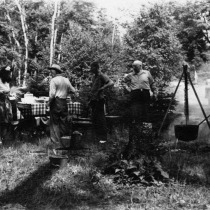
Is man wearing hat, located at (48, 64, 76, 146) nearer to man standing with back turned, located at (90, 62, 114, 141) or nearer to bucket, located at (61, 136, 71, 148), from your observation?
bucket, located at (61, 136, 71, 148)

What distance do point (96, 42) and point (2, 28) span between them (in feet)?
54.8

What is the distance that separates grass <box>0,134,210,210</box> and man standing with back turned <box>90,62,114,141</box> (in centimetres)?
156

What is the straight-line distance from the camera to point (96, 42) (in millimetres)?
23391

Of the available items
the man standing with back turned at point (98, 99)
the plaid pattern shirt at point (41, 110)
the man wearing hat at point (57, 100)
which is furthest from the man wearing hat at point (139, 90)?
the plaid pattern shirt at point (41, 110)

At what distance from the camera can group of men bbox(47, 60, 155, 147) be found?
7215mm

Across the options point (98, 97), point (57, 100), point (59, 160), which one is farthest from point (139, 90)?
point (59, 160)

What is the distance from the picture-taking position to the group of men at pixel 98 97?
721 centimetres

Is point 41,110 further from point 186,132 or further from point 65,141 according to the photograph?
point 186,132

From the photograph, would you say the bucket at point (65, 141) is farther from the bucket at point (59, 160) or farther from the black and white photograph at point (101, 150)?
the bucket at point (59, 160)

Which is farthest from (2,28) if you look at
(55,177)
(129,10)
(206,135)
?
(55,177)

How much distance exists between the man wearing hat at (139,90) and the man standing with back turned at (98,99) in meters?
0.53

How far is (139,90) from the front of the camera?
783 cm

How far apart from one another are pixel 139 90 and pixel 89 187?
341cm

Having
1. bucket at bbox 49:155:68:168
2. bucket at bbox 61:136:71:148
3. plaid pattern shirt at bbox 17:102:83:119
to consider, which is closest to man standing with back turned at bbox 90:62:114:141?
bucket at bbox 61:136:71:148
